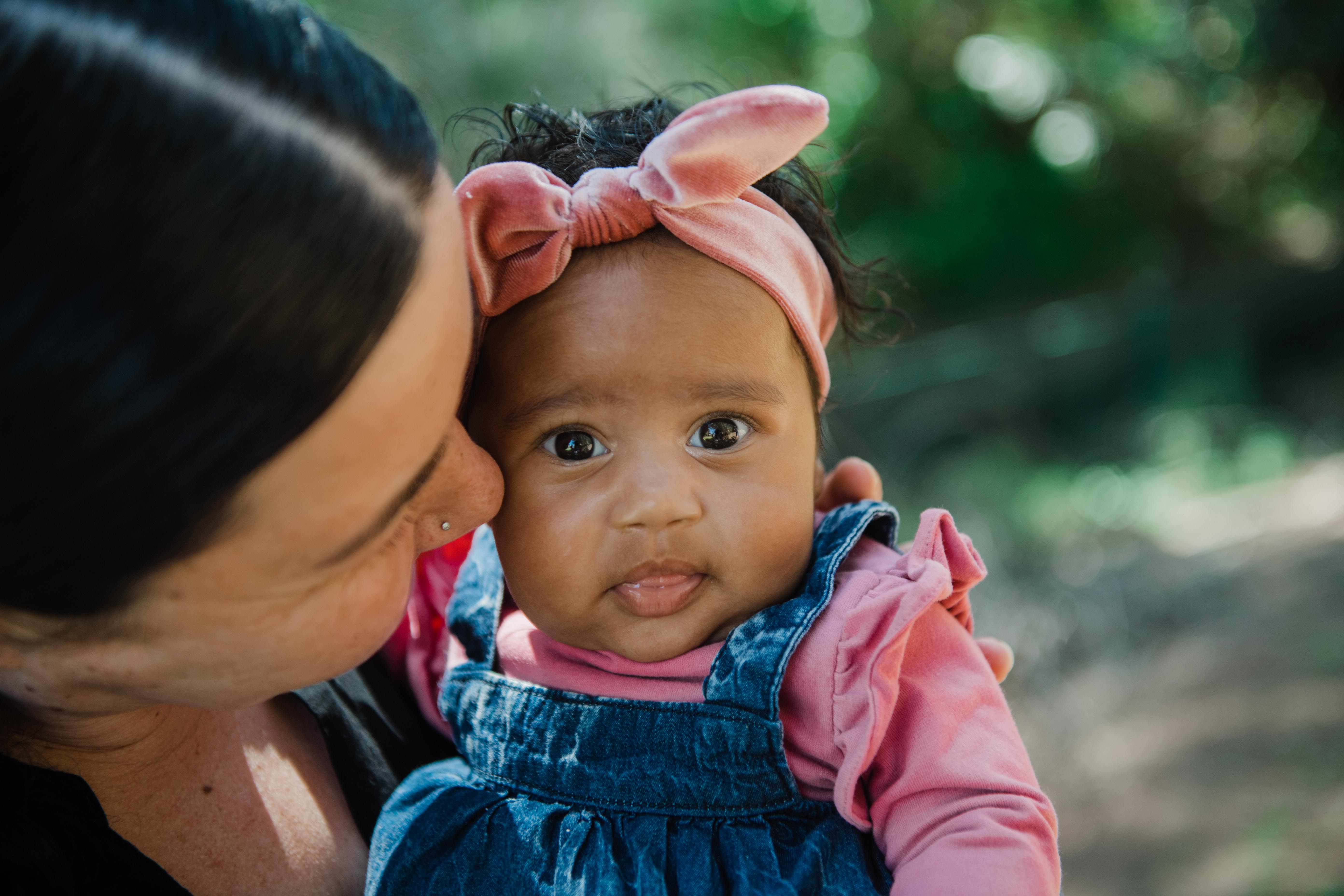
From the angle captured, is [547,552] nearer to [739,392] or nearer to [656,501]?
[656,501]

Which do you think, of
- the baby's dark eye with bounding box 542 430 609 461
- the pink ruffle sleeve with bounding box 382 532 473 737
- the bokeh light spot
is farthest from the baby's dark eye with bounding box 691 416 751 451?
the bokeh light spot

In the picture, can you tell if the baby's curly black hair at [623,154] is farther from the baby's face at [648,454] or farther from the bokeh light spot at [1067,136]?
the bokeh light spot at [1067,136]

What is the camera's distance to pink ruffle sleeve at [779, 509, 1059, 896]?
1.19 m

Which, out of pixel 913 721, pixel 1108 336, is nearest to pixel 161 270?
pixel 913 721

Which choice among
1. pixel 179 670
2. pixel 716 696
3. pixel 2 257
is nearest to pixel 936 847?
pixel 716 696

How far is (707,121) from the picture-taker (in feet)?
4.19

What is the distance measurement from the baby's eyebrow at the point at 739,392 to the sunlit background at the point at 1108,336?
627mm

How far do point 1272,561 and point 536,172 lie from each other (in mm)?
5111

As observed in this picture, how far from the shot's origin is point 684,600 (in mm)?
1402

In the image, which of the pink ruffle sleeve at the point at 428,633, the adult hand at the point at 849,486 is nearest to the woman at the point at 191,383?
the pink ruffle sleeve at the point at 428,633

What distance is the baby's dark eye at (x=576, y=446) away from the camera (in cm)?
142

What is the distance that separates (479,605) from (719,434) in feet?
1.56

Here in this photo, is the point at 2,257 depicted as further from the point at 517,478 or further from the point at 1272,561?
the point at 1272,561

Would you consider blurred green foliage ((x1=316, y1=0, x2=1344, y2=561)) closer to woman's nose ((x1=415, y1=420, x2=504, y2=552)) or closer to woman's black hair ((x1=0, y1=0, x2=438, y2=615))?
woman's nose ((x1=415, y1=420, x2=504, y2=552))
